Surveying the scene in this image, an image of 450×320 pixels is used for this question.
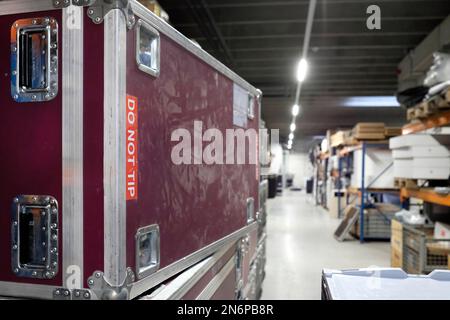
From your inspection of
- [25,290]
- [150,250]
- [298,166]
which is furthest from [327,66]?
[298,166]

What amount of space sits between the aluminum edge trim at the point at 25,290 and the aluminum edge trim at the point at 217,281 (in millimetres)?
645

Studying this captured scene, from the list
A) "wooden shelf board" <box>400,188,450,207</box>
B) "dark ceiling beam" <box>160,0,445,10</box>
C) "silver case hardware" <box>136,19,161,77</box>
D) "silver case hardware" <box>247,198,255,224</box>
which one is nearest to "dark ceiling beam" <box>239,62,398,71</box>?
"dark ceiling beam" <box>160,0,445,10</box>

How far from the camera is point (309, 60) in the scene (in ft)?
24.8

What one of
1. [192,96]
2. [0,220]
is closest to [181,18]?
[192,96]

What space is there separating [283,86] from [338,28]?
3987mm

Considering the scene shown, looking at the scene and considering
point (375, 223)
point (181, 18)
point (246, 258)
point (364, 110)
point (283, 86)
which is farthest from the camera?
point (364, 110)

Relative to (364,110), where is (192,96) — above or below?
below

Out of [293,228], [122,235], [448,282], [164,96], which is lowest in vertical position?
[293,228]

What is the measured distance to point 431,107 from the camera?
384cm

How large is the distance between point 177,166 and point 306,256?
4.98 metres

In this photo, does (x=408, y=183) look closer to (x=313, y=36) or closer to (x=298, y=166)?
(x=313, y=36)

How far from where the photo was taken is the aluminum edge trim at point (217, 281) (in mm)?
1661

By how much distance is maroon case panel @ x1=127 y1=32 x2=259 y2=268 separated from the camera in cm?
114

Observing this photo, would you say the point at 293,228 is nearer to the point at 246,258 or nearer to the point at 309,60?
the point at 309,60
